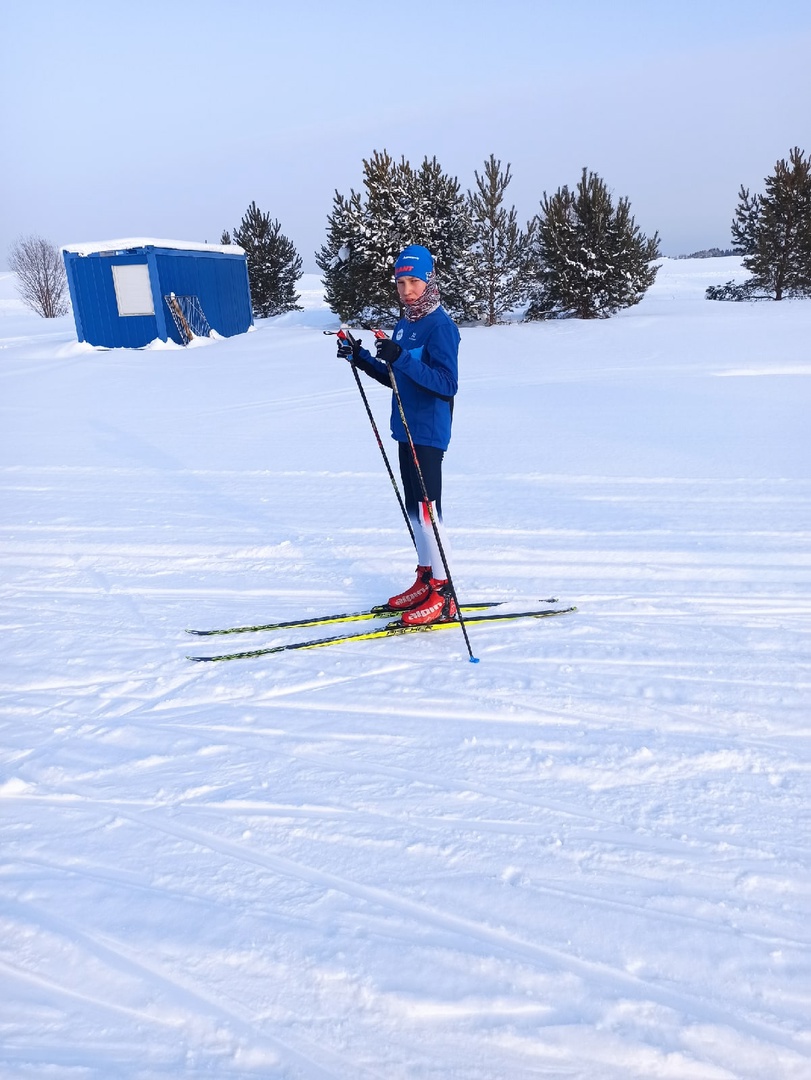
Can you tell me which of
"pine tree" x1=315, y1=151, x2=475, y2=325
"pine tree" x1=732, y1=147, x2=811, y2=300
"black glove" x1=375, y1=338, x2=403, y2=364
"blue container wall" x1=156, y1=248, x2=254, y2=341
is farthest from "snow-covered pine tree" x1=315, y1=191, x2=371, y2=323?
"black glove" x1=375, y1=338, x2=403, y2=364

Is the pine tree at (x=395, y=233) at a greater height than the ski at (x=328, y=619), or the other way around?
the pine tree at (x=395, y=233)

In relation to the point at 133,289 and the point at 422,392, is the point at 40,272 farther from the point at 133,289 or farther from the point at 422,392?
the point at 422,392

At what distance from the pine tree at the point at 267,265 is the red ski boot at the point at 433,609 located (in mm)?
27443

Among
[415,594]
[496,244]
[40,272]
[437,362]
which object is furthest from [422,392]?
[40,272]

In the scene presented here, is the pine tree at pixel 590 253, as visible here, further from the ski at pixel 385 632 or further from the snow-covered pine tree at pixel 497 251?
the ski at pixel 385 632

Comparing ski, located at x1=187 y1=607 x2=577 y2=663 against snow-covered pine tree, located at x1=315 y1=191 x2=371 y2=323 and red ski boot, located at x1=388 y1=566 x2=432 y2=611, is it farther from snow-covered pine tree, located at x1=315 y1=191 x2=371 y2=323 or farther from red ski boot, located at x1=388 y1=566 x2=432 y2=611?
snow-covered pine tree, located at x1=315 y1=191 x2=371 y2=323

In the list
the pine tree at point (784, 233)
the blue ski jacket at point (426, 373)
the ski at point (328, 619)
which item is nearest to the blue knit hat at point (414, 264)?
the blue ski jacket at point (426, 373)

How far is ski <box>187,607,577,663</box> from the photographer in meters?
3.78

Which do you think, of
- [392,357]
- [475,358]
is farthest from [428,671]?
[475,358]

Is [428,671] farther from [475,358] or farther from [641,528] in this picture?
[475,358]

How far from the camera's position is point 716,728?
2979 millimetres

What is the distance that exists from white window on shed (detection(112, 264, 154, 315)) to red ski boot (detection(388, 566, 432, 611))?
1856 cm

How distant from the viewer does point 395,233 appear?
811 inches

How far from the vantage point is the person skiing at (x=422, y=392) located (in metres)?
3.66
